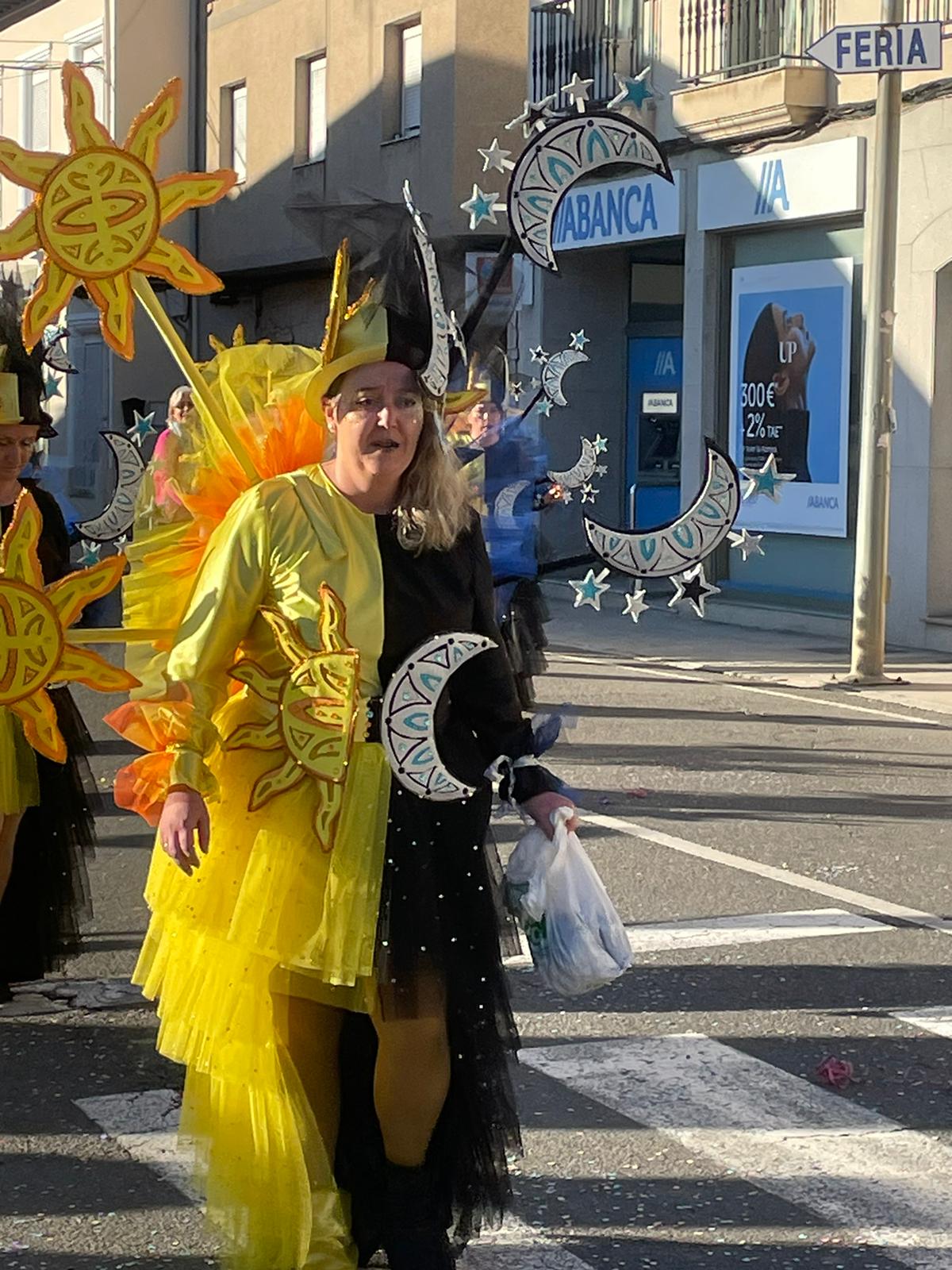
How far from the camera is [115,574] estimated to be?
157 inches

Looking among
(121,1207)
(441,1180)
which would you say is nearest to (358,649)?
(441,1180)

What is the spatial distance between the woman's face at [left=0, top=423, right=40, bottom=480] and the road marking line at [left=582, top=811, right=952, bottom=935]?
3371 mm

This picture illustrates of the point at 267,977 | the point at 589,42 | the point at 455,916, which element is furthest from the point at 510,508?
the point at 589,42

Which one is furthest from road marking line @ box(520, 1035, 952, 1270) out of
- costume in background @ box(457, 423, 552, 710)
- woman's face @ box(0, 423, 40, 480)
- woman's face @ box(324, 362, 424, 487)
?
woman's face @ box(0, 423, 40, 480)

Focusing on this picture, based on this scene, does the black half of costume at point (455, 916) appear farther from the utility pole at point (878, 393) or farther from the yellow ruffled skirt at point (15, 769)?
the utility pole at point (878, 393)

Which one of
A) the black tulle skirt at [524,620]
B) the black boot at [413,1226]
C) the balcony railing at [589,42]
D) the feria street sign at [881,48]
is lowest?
the black boot at [413,1226]

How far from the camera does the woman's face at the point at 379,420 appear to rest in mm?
3750

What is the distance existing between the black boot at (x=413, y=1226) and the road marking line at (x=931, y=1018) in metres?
2.31

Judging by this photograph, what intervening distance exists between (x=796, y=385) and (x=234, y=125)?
15.1 metres

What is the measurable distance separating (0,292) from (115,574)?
6.51ft

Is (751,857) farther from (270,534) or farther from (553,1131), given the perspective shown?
(270,534)

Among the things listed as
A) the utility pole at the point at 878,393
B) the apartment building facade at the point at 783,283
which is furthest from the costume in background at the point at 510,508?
the apartment building facade at the point at 783,283

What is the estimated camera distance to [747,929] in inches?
267

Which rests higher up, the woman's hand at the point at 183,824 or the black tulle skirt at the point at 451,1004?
the woman's hand at the point at 183,824
